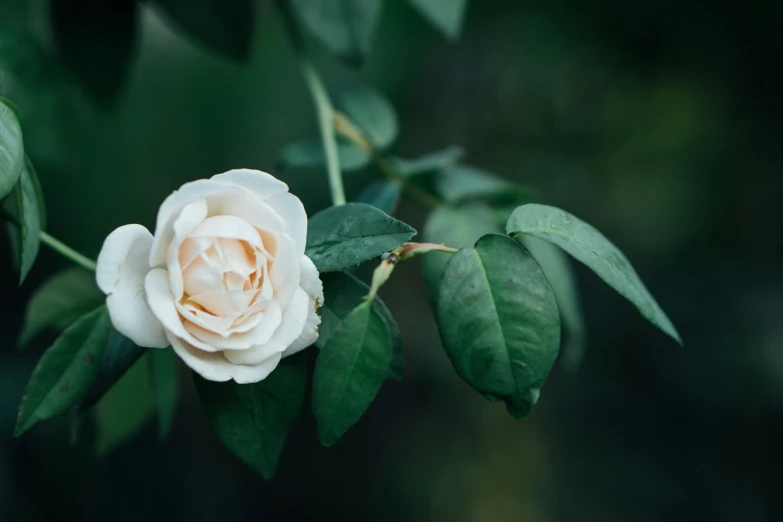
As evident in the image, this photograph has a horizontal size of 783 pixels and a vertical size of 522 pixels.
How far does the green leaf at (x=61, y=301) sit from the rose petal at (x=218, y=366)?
172 mm

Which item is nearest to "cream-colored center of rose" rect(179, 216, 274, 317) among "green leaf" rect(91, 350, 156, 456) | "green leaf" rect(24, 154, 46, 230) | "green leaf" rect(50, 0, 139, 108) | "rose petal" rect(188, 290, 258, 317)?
"rose petal" rect(188, 290, 258, 317)

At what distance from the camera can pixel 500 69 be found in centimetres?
136

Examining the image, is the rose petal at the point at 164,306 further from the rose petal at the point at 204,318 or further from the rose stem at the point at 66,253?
the rose stem at the point at 66,253

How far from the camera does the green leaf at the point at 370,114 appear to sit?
58 centimetres

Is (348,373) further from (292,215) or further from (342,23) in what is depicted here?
(342,23)

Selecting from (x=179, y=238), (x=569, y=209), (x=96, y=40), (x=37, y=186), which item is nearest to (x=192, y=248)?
(x=179, y=238)

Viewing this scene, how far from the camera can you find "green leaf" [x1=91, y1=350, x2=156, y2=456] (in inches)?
19.7

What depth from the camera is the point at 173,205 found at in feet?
0.93

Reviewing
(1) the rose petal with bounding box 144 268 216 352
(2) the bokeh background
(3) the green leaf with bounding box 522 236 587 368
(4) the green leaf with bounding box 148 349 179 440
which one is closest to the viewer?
(1) the rose petal with bounding box 144 268 216 352

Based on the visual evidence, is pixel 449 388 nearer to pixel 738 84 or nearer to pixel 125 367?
pixel 738 84

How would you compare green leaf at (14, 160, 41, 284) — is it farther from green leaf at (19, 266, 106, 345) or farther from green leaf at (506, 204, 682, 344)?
green leaf at (506, 204, 682, 344)

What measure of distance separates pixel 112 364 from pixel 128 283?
0.06 metres

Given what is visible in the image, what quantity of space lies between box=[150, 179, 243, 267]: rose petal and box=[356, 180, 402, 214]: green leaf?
0.21 metres

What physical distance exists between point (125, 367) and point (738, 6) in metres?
1.25
